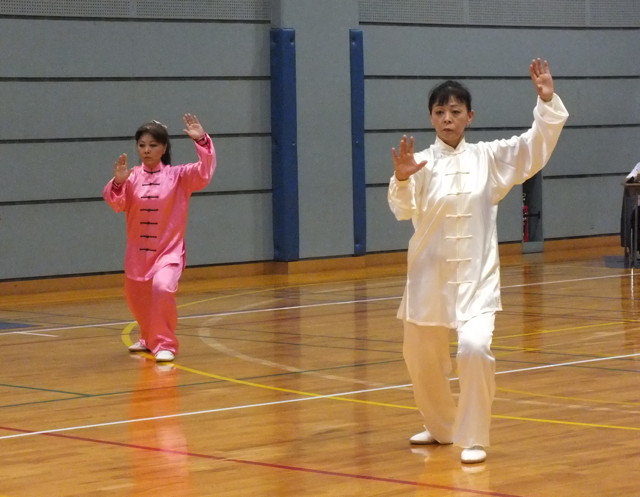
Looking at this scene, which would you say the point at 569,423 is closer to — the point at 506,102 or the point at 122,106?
the point at 122,106

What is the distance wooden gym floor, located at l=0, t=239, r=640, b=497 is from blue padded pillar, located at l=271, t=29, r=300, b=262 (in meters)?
2.15

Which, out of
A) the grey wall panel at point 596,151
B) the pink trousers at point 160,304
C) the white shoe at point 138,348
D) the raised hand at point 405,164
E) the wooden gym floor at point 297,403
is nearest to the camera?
the wooden gym floor at point 297,403

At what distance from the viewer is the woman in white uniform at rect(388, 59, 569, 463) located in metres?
5.18

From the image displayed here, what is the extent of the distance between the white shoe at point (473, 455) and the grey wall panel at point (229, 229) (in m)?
8.72

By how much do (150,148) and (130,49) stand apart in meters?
4.87

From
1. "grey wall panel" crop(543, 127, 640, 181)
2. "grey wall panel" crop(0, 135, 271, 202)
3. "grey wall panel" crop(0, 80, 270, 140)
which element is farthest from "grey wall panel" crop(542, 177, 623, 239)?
"grey wall panel" crop(0, 135, 271, 202)

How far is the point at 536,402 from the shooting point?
645 centimetres

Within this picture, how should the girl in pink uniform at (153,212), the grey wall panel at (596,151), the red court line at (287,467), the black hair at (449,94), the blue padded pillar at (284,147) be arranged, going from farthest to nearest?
1. the grey wall panel at (596,151)
2. the blue padded pillar at (284,147)
3. the girl in pink uniform at (153,212)
4. the black hair at (449,94)
5. the red court line at (287,467)

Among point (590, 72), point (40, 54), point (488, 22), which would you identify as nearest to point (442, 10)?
point (488, 22)

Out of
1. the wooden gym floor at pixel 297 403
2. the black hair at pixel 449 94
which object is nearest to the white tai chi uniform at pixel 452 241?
the black hair at pixel 449 94

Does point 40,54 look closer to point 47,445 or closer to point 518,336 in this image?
point 518,336

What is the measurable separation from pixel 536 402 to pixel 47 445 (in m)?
2.35

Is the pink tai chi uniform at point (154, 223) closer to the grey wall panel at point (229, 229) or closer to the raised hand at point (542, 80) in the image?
the raised hand at point (542, 80)

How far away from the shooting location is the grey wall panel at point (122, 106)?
1250cm
